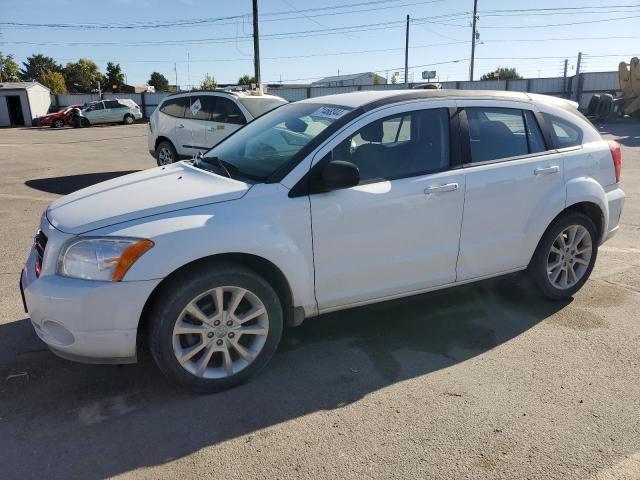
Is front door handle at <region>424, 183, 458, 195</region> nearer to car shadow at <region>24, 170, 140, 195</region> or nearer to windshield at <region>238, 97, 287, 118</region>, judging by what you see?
windshield at <region>238, 97, 287, 118</region>

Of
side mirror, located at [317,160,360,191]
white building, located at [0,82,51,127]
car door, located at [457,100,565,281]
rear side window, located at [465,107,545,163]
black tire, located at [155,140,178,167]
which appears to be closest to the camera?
side mirror, located at [317,160,360,191]

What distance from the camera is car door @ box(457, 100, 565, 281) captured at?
3.84m

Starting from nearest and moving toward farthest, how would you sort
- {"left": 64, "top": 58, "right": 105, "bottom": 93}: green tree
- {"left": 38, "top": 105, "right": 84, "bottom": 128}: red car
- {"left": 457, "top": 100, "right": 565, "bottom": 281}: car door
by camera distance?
{"left": 457, "top": 100, "right": 565, "bottom": 281}: car door < {"left": 38, "top": 105, "right": 84, "bottom": 128}: red car < {"left": 64, "top": 58, "right": 105, "bottom": 93}: green tree

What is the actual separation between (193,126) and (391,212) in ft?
26.2

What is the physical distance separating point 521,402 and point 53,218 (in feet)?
9.97

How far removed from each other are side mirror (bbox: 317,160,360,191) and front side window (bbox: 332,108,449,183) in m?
0.21

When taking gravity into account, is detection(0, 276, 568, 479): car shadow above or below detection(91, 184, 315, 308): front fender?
below

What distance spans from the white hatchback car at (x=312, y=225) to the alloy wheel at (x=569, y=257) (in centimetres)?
1

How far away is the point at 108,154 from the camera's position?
55.0ft

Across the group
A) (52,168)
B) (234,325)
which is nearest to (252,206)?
(234,325)

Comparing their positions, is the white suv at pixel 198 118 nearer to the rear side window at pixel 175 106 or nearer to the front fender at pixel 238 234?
the rear side window at pixel 175 106

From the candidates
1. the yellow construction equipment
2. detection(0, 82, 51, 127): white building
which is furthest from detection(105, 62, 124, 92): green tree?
the yellow construction equipment

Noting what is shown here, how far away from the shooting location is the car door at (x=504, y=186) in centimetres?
384

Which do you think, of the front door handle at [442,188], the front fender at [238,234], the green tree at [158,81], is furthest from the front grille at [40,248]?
the green tree at [158,81]
